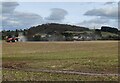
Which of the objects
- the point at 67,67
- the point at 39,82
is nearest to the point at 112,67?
the point at 67,67

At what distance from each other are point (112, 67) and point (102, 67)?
94cm

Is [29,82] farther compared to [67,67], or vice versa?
[67,67]

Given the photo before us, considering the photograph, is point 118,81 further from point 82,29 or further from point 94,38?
point 82,29

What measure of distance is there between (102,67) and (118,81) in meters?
11.1

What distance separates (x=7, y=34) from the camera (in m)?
150

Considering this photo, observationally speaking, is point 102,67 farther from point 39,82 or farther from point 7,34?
point 7,34

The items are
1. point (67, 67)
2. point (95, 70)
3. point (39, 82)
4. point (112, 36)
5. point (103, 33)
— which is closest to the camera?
point (39, 82)

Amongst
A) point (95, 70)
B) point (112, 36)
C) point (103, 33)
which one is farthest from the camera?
point (103, 33)

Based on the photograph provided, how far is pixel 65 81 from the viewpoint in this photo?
21.6m

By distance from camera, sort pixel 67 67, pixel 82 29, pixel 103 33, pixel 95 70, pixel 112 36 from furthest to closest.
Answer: pixel 82 29 → pixel 103 33 → pixel 112 36 → pixel 67 67 → pixel 95 70

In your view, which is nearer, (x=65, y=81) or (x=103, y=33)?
(x=65, y=81)

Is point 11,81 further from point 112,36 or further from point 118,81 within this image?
point 112,36

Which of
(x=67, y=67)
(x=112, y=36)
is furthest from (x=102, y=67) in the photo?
(x=112, y=36)

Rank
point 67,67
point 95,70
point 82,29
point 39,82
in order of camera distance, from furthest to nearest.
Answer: point 82,29
point 67,67
point 95,70
point 39,82
